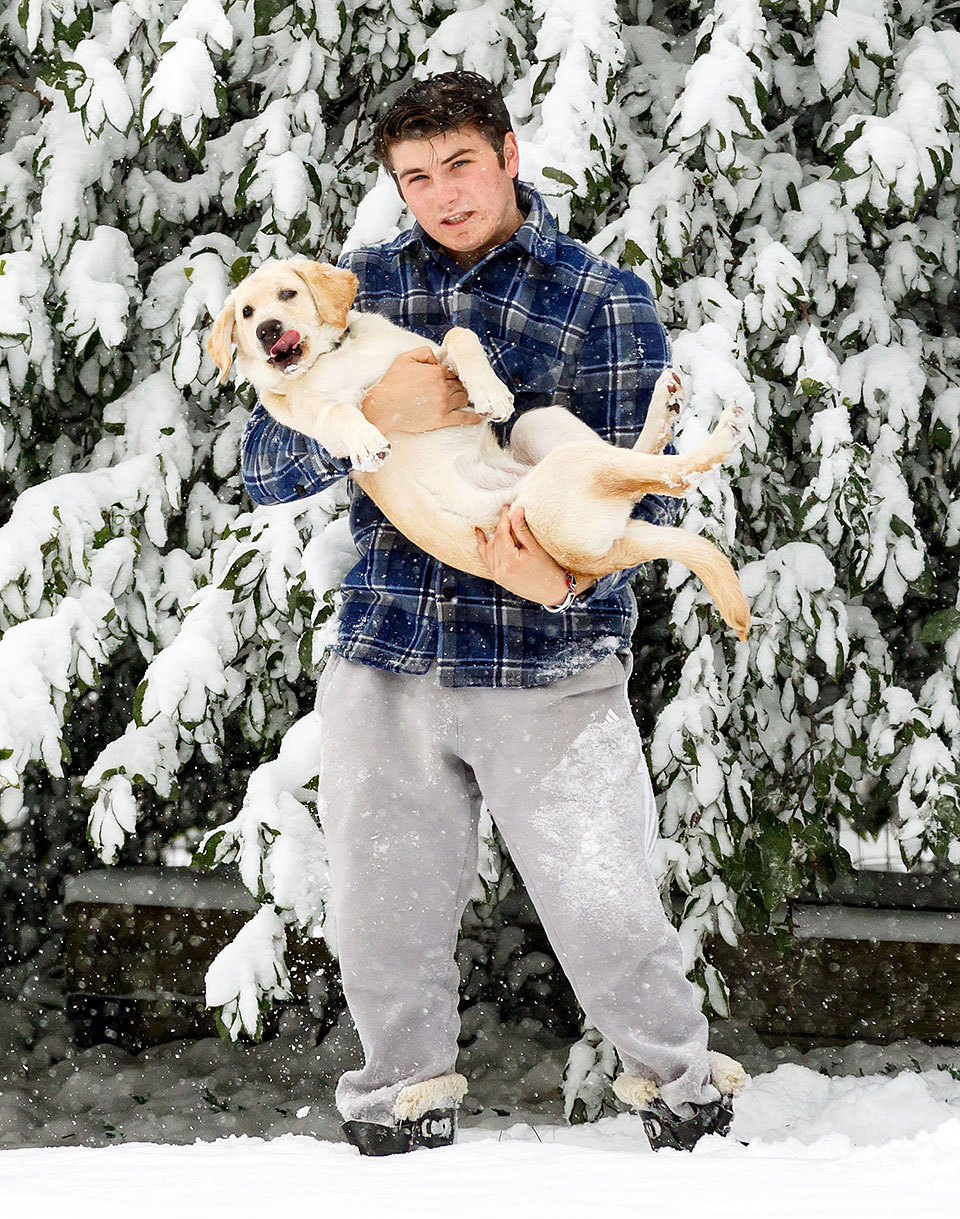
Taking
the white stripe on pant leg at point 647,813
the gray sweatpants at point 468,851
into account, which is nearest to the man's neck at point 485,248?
the gray sweatpants at point 468,851

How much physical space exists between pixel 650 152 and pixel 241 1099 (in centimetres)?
277

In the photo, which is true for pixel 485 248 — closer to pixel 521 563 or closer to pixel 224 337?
pixel 224 337

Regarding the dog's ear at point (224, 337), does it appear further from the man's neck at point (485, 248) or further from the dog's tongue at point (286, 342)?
the man's neck at point (485, 248)

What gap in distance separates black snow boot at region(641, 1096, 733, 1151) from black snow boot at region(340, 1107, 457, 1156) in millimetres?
315

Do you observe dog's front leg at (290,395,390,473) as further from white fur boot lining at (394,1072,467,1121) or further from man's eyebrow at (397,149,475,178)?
white fur boot lining at (394,1072,467,1121)

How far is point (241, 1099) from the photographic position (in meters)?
3.46

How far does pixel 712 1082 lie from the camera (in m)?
1.94

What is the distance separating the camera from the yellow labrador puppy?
5.83ft

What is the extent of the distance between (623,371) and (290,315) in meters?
0.53

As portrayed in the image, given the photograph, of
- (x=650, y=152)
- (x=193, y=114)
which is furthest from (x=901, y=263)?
(x=193, y=114)

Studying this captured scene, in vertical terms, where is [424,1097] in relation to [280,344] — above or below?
below

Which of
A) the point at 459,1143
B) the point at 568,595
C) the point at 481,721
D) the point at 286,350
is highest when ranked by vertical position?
the point at 286,350

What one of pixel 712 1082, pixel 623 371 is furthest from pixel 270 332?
pixel 712 1082

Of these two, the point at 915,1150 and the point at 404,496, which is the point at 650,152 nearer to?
the point at 404,496
